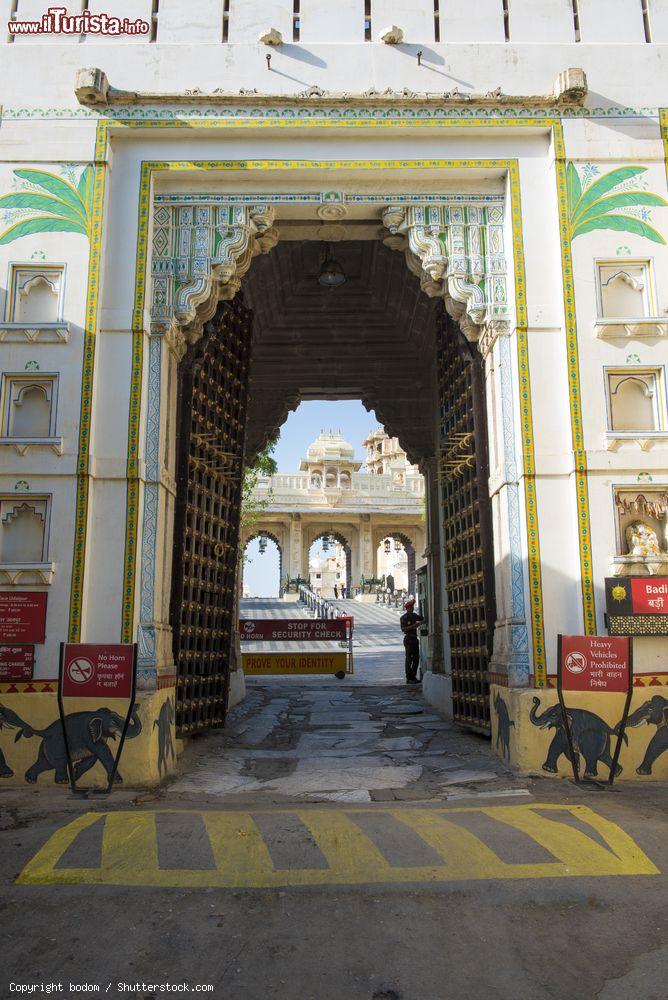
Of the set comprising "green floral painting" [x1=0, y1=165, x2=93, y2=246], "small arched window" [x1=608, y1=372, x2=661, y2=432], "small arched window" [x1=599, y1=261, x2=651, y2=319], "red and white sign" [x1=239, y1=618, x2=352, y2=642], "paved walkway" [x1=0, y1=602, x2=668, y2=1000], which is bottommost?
"paved walkway" [x1=0, y1=602, x2=668, y2=1000]

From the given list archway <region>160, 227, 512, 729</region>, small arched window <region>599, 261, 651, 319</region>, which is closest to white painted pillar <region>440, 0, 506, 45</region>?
archway <region>160, 227, 512, 729</region>

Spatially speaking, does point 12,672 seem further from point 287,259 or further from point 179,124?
point 287,259

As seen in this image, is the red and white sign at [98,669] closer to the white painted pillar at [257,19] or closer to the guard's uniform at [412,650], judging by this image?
the white painted pillar at [257,19]

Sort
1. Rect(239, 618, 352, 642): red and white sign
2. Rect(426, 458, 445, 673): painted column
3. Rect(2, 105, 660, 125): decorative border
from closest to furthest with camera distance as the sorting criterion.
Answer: Rect(2, 105, 660, 125): decorative border
Rect(426, 458, 445, 673): painted column
Rect(239, 618, 352, 642): red and white sign

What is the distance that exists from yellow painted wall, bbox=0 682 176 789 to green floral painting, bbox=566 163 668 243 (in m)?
5.52

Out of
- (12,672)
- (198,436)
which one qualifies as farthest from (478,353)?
(12,672)

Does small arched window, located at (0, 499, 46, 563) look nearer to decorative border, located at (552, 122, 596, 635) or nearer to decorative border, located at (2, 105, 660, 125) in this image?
decorative border, located at (2, 105, 660, 125)

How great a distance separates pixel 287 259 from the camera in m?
10.2

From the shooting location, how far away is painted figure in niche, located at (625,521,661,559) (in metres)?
6.25

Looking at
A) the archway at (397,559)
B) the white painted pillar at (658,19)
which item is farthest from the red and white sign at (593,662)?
the archway at (397,559)

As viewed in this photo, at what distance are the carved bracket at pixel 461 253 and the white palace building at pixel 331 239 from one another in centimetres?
2

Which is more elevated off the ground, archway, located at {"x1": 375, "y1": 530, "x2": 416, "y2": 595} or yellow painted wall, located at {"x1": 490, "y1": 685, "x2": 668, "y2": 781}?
archway, located at {"x1": 375, "y1": 530, "x2": 416, "y2": 595}

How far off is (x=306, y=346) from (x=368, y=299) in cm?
137

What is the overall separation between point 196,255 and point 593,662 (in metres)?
4.91
